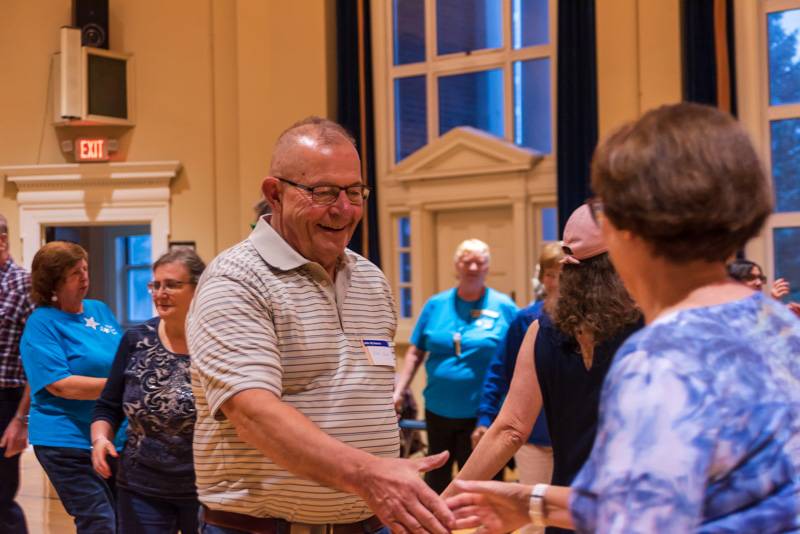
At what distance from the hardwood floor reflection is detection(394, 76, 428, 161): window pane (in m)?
4.26

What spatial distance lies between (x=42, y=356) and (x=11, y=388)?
69 cm

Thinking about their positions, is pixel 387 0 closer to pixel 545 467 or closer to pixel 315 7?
pixel 315 7

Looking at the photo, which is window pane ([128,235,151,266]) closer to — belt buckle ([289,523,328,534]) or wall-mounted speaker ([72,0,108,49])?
wall-mounted speaker ([72,0,108,49])

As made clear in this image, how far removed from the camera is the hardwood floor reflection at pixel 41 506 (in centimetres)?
634

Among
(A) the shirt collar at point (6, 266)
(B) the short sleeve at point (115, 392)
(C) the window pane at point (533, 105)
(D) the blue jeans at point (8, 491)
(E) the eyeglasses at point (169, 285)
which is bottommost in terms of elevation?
(D) the blue jeans at point (8, 491)

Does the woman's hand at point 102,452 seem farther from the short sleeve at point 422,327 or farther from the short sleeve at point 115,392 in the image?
the short sleeve at point 422,327

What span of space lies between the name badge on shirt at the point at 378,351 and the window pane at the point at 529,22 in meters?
6.97

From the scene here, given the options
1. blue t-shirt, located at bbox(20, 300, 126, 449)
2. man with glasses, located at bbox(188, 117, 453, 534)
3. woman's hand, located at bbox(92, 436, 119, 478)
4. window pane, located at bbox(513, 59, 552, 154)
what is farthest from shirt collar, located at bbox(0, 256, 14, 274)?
window pane, located at bbox(513, 59, 552, 154)

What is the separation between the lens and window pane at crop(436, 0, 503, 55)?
30.0 feet

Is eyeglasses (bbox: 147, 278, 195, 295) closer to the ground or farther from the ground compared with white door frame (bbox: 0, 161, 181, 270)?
closer to the ground

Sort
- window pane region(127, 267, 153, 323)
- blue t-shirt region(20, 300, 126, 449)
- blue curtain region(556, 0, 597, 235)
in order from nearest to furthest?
blue t-shirt region(20, 300, 126, 449) < blue curtain region(556, 0, 597, 235) < window pane region(127, 267, 153, 323)

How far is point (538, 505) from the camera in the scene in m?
1.56

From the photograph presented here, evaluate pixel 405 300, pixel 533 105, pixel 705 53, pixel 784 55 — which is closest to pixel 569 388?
pixel 705 53

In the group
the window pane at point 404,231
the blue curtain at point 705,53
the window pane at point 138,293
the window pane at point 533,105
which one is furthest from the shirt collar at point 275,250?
the window pane at point 138,293
